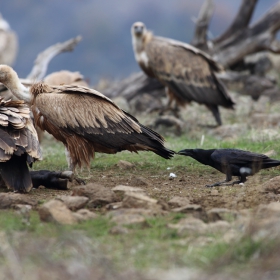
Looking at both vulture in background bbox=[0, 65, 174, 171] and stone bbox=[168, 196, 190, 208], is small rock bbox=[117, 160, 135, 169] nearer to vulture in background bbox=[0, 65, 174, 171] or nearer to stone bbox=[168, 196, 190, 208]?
vulture in background bbox=[0, 65, 174, 171]

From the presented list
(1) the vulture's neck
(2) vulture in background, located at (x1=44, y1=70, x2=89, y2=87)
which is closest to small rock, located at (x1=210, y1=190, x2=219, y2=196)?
(1) the vulture's neck

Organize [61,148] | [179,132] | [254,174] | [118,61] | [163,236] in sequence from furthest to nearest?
[118,61]
[179,132]
[61,148]
[254,174]
[163,236]

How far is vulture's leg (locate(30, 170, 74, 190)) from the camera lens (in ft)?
22.7

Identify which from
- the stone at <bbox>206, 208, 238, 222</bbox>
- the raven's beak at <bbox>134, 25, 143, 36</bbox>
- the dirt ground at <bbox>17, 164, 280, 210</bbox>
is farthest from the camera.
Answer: the raven's beak at <bbox>134, 25, 143, 36</bbox>

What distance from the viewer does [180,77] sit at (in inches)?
534

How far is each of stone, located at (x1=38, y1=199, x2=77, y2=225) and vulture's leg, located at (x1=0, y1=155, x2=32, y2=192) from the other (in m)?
1.42

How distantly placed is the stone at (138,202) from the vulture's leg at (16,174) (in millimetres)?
1470

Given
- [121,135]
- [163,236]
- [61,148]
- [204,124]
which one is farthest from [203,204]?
[204,124]

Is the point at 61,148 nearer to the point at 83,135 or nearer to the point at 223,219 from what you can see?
the point at 83,135

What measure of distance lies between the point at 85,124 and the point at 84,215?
99.3 inches

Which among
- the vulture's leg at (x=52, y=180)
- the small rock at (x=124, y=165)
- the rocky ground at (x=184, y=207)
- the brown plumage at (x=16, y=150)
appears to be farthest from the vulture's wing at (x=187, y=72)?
the brown plumage at (x=16, y=150)

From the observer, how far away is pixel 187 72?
13.6 metres

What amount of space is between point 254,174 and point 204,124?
617 centimetres

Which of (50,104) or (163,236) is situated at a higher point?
(50,104)
